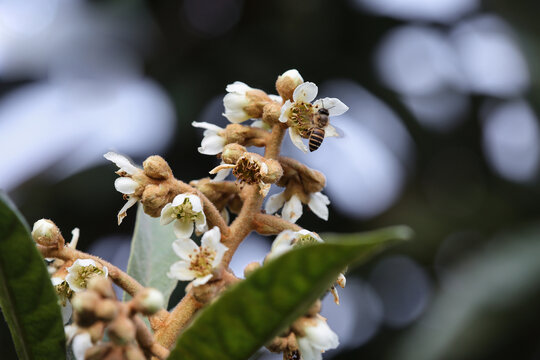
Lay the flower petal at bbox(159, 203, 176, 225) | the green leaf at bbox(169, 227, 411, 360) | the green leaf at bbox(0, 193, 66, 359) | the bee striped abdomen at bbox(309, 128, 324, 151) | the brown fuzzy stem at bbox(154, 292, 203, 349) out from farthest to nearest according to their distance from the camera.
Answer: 1. the bee striped abdomen at bbox(309, 128, 324, 151)
2. the flower petal at bbox(159, 203, 176, 225)
3. the brown fuzzy stem at bbox(154, 292, 203, 349)
4. the green leaf at bbox(0, 193, 66, 359)
5. the green leaf at bbox(169, 227, 411, 360)

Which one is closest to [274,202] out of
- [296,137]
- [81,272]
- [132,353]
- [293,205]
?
[293,205]

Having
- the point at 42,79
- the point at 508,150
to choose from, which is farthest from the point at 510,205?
the point at 42,79

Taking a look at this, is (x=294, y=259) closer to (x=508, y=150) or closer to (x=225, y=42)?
(x=225, y=42)

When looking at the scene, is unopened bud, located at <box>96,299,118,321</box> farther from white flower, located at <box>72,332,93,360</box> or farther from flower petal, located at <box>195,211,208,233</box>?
flower petal, located at <box>195,211,208,233</box>

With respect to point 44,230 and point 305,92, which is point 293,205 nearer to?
point 305,92

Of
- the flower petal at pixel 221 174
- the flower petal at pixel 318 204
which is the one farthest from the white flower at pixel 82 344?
the flower petal at pixel 318 204

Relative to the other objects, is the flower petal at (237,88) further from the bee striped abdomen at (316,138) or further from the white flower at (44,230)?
the white flower at (44,230)

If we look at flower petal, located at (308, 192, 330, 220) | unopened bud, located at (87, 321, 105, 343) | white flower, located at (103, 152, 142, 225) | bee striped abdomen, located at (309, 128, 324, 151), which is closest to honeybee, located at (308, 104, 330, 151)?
bee striped abdomen, located at (309, 128, 324, 151)
